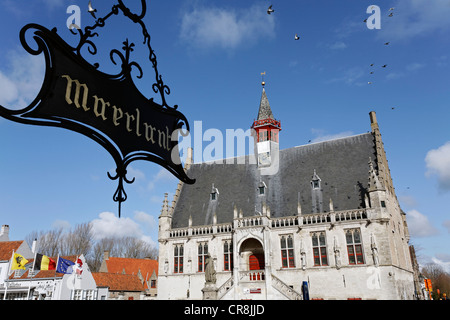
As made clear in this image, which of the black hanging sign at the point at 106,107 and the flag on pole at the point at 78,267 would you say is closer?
the black hanging sign at the point at 106,107

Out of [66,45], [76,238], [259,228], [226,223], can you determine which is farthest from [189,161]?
[66,45]

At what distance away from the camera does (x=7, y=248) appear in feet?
123

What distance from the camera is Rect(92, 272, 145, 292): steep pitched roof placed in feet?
123

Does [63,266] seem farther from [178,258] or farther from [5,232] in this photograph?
[5,232]

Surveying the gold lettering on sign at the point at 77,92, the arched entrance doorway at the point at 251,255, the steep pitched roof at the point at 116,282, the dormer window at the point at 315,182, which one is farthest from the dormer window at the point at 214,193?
the gold lettering on sign at the point at 77,92

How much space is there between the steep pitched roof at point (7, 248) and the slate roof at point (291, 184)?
60.2ft

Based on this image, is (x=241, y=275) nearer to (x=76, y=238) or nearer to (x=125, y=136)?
(x=125, y=136)

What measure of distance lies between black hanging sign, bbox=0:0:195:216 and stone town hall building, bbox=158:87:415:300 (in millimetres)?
26025

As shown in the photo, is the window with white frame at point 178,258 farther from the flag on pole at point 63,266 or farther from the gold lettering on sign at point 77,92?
the gold lettering on sign at point 77,92

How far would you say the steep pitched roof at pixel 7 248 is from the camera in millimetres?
35000

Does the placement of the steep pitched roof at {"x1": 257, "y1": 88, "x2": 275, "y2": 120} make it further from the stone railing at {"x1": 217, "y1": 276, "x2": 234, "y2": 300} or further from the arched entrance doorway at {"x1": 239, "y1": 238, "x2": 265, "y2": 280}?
the stone railing at {"x1": 217, "y1": 276, "x2": 234, "y2": 300}

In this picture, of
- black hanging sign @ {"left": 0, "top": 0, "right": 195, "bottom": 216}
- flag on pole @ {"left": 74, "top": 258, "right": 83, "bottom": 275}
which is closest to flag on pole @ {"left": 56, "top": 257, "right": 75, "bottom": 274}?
flag on pole @ {"left": 74, "top": 258, "right": 83, "bottom": 275}

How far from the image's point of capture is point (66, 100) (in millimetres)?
2631
